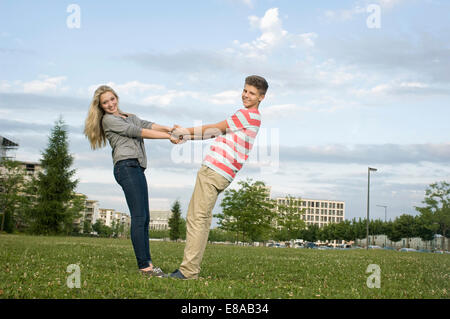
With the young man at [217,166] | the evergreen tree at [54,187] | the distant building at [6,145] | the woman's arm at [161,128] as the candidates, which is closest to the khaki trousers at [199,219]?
the young man at [217,166]

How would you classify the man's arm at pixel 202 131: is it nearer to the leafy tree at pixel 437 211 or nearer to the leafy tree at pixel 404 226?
the leafy tree at pixel 437 211

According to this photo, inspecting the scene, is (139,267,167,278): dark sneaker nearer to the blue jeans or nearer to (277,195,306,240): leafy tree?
the blue jeans

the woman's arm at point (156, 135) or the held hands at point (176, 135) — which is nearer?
the woman's arm at point (156, 135)

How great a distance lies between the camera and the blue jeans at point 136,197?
6.02m

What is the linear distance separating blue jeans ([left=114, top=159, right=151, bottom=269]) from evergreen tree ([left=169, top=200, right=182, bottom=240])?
6950 cm

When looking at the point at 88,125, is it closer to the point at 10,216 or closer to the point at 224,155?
the point at 224,155

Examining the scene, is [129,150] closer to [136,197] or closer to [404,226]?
[136,197]

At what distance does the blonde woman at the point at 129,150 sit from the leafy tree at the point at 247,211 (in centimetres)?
4349

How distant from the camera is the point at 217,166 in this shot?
5.67m

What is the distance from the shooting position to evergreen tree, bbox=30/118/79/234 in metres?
53.8

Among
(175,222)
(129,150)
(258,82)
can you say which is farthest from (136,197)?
(175,222)
